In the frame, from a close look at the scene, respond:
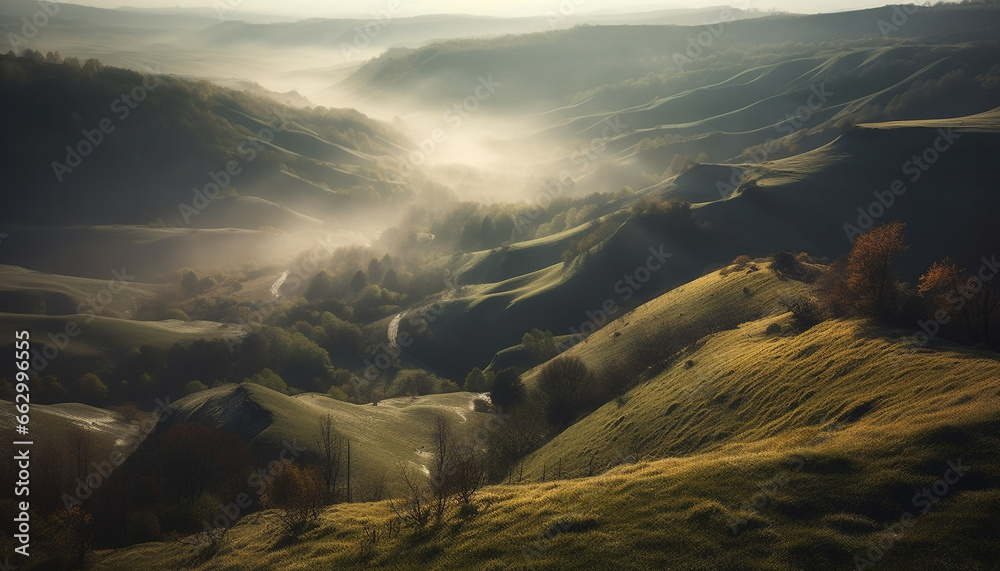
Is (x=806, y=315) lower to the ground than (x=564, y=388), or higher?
higher

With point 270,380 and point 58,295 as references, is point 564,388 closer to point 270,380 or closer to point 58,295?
point 270,380

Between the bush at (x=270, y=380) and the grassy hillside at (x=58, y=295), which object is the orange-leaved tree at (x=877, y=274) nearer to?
the bush at (x=270, y=380)

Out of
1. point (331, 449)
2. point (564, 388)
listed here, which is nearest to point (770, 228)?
point (564, 388)

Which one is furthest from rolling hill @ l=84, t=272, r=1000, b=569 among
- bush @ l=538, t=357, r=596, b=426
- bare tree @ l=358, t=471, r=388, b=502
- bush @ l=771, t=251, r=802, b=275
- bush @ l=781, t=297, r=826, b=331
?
bush @ l=771, t=251, r=802, b=275

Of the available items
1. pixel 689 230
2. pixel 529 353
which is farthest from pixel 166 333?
pixel 689 230

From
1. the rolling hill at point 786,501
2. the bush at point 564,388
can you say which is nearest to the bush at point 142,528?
the rolling hill at point 786,501

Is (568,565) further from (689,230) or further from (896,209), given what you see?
(896,209)

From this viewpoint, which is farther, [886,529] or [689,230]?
[689,230]

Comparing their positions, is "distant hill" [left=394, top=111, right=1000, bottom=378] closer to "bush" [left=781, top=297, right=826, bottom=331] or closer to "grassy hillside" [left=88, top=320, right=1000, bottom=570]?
"bush" [left=781, top=297, right=826, bottom=331]
